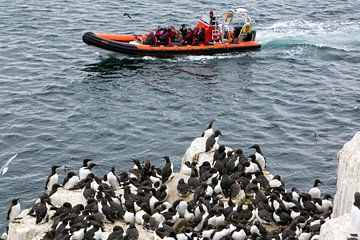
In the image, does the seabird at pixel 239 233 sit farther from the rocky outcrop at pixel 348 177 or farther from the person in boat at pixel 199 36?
the person in boat at pixel 199 36

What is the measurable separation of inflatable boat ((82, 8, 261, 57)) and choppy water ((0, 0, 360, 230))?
78 centimetres

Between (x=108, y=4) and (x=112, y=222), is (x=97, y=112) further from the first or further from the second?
(x=108, y=4)

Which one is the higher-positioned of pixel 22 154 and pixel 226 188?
pixel 226 188

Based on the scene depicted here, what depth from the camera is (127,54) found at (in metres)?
48.8

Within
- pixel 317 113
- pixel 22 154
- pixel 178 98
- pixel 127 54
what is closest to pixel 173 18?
pixel 127 54

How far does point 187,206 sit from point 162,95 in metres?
18.7

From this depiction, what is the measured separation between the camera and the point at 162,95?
44.3 m

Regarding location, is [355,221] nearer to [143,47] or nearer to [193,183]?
[193,183]

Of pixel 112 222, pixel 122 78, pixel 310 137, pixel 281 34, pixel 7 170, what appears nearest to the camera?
pixel 112 222

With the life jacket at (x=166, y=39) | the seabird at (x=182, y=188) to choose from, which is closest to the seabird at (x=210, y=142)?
the seabird at (x=182, y=188)

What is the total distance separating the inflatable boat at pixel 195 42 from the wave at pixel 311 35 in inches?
111

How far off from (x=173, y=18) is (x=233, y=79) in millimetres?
12797

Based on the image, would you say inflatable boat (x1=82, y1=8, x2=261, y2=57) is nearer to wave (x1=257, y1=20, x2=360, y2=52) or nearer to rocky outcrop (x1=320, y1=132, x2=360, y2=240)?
wave (x1=257, y1=20, x2=360, y2=52)

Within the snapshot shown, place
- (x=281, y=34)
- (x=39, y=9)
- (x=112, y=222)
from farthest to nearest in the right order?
(x=39, y=9) < (x=281, y=34) < (x=112, y=222)
